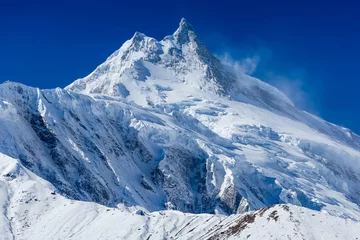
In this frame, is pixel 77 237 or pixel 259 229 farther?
pixel 77 237

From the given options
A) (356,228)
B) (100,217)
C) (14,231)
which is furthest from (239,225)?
(14,231)

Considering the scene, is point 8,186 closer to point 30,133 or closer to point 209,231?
point 209,231

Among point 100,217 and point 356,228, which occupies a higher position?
point 100,217

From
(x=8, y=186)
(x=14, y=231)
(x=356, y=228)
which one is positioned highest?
(x=8, y=186)

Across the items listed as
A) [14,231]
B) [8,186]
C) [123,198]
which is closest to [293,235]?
[14,231]

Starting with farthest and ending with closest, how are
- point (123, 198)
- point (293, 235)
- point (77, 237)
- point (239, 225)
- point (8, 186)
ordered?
point (123, 198), point (8, 186), point (77, 237), point (239, 225), point (293, 235)

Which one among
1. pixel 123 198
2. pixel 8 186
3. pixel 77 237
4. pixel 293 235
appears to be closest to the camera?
pixel 293 235
